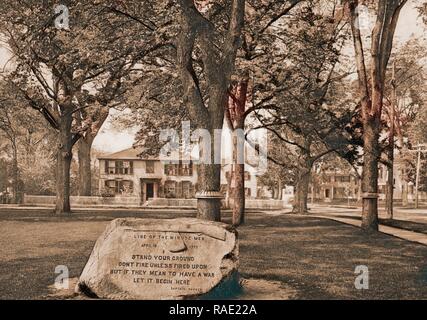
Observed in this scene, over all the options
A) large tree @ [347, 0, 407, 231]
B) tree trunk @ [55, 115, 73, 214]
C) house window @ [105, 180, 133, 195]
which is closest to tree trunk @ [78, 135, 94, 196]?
tree trunk @ [55, 115, 73, 214]

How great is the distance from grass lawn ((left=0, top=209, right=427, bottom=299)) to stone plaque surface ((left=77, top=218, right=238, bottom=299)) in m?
1.34

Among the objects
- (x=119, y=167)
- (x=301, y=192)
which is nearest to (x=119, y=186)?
(x=119, y=167)

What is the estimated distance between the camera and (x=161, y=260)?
893cm

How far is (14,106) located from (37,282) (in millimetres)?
29682

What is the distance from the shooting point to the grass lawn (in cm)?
1020

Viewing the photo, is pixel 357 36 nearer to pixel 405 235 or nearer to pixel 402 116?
pixel 405 235

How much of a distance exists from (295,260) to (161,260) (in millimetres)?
6179

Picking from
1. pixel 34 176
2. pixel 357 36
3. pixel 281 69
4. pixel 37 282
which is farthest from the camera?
pixel 34 176

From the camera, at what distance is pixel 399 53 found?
3847 centimetres

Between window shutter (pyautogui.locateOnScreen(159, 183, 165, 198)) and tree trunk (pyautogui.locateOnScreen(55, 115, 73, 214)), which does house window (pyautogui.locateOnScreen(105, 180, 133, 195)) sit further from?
tree trunk (pyautogui.locateOnScreen(55, 115, 73, 214))

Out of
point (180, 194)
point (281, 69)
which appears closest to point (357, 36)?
point (281, 69)

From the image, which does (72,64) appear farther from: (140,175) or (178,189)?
(140,175)

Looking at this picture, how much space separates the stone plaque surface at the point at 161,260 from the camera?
8.79m

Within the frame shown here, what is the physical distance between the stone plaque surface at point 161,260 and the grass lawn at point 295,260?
52.7 inches
